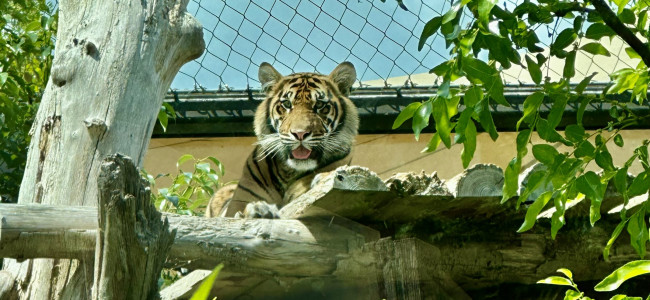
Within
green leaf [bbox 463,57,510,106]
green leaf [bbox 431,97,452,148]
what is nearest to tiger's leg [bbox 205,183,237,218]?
green leaf [bbox 431,97,452,148]

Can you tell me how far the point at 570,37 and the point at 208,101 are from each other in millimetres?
2998

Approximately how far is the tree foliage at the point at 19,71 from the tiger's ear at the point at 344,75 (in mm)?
1431

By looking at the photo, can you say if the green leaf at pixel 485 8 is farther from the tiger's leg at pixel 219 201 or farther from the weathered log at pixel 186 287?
the tiger's leg at pixel 219 201

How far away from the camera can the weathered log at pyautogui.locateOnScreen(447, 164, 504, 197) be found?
308 cm

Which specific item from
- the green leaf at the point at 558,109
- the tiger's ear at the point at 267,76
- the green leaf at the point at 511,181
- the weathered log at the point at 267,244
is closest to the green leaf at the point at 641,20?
the green leaf at the point at 558,109

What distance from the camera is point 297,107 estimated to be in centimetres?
489

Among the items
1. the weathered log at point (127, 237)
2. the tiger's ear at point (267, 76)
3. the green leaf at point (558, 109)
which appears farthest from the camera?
the tiger's ear at point (267, 76)

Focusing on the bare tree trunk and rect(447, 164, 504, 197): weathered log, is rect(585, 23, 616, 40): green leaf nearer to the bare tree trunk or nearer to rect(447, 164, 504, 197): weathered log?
rect(447, 164, 504, 197): weathered log

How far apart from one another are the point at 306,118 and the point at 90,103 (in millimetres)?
1576

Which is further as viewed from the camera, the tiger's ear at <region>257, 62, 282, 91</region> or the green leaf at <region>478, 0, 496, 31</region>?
the tiger's ear at <region>257, 62, 282, 91</region>

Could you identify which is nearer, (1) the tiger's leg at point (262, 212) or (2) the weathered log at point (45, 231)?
(2) the weathered log at point (45, 231)

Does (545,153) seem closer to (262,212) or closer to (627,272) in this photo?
(627,272)

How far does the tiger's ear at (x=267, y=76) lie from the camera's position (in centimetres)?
521

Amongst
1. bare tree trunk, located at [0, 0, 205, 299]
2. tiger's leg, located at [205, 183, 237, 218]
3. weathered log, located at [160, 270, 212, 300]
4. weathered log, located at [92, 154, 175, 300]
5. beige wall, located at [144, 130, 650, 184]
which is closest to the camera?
weathered log, located at [92, 154, 175, 300]
